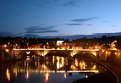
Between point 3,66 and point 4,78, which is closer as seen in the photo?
point 4,78

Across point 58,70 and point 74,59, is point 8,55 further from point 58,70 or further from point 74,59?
point 58,70

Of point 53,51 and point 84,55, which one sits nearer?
point 53,51

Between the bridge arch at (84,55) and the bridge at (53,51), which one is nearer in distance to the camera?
the bridge at (53,51)

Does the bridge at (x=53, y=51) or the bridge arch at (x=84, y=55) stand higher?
the bridge at (x=53, y=51)

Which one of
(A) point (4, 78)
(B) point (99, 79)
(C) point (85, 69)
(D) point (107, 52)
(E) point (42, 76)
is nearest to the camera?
(B) point (99, 79)

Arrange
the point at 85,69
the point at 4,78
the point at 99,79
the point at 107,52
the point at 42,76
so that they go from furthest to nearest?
the point at 107,52 → the point at 85,69 → the point at 42,76 → the point at 4,78 → the point at 99,79

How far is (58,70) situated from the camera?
2611 inches

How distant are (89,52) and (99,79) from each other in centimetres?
4415

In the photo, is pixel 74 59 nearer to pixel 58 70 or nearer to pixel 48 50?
pixel 48 50

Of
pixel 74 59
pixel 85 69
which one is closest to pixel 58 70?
pixel 85 69

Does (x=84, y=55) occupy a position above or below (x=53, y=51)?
below

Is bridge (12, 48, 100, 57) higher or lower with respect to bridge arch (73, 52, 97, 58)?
higher

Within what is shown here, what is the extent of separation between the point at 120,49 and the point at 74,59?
63.5 feet

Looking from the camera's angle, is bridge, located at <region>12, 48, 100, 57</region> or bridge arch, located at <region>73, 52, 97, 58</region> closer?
bridge, located at <region>12, 48, 100, 57</region>
